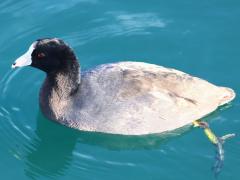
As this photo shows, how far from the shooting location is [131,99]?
7914mm

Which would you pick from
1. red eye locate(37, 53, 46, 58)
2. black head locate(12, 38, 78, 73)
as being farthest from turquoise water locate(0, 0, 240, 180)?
red eye locate(37, 53, 46, 58)

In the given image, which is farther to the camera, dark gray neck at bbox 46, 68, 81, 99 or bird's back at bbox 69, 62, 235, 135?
dark gray neck at bbox 46, 68, 81, 99

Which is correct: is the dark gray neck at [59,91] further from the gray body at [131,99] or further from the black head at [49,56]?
the black head at [49,56]

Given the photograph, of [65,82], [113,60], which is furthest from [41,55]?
[113,60]

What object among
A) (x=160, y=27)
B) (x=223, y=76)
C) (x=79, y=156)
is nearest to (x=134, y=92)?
(x=79, y=156)

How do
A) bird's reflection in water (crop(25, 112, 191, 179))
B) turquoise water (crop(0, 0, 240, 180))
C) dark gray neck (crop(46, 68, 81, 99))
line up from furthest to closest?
1. dark gray neck (crop(46, 68, 81, 99))
2. bird's reflection in water (crop(25, 112, 191, 179))
3. turquoise water (crop(0, 0, 240, 180))

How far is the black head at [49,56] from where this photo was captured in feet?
26.0

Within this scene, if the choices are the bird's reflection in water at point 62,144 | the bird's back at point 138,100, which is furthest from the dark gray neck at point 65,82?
the bird's reflection in water at point 62,144

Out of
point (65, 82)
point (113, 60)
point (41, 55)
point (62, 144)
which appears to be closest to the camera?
point (41, 55)

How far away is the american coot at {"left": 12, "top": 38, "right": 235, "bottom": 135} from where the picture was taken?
7.93 m

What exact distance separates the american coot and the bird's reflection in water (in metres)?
0.16

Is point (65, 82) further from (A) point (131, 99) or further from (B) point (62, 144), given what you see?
(A) point (131, 99)

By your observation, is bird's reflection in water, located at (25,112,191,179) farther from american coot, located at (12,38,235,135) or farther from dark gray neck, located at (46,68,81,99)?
dark gray neck, located at (46,68,81,99)

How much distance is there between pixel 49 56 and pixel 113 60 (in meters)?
1.70
